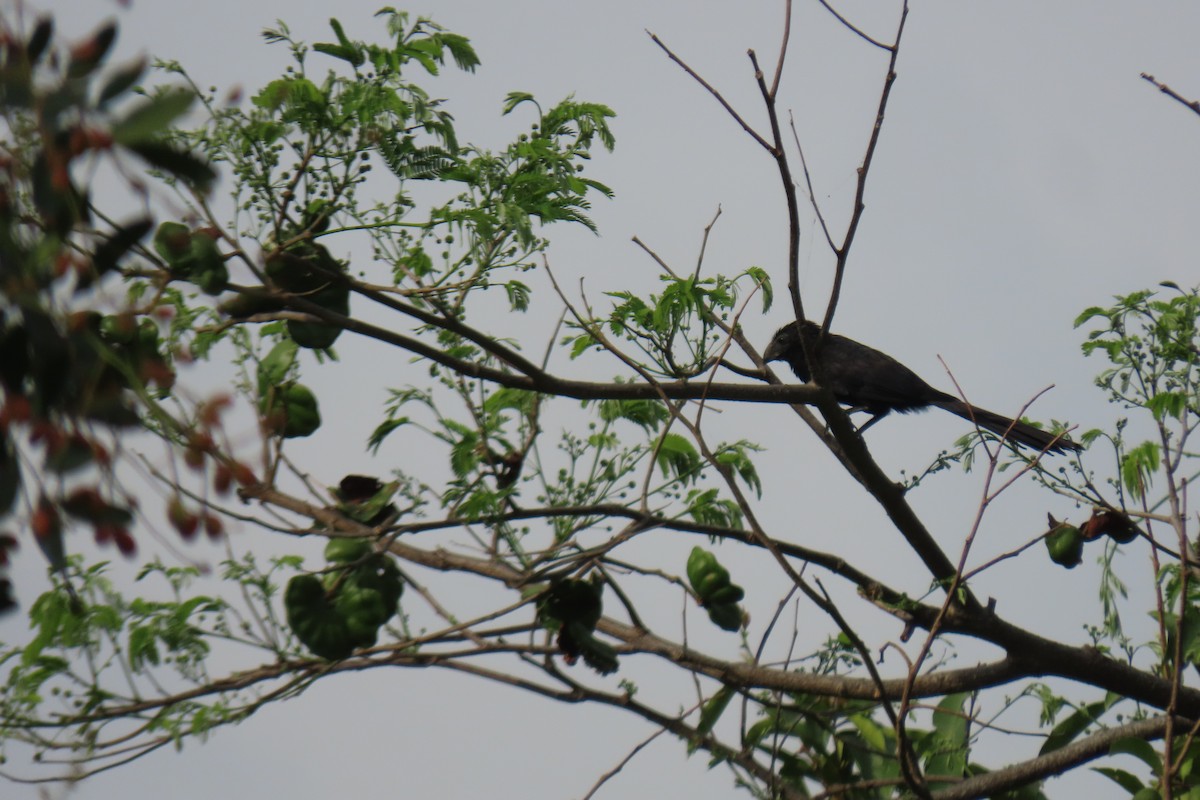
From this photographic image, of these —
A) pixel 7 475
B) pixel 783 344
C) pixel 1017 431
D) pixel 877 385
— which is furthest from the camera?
pixel 783 344

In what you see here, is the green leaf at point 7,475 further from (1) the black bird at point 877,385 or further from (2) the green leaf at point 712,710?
(1) the black bird at point 877,385

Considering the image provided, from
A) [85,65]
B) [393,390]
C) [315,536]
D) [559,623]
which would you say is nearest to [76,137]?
[85,65]

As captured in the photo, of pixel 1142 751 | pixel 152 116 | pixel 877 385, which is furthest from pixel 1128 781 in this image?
pixel 152 116

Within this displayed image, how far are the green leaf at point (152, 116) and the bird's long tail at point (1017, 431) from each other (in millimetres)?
3465

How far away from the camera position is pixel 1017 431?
6145mm

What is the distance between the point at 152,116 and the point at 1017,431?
218 inches

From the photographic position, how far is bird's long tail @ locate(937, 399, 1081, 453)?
526 cm

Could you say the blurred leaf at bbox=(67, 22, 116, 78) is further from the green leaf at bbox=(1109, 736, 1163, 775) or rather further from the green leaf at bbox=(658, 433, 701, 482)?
the green leaf at bbox=(1109, 736, 1163, 775)

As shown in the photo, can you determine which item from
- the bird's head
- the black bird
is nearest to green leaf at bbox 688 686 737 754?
the black bird

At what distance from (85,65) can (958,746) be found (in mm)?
3995

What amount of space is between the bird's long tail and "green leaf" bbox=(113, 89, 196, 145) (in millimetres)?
3465

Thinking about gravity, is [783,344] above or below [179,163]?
above

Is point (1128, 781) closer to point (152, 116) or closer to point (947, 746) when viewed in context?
point (947, 746)

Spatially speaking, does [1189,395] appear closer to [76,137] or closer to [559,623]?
[559,623]
